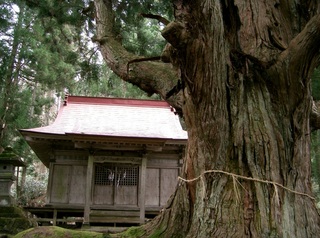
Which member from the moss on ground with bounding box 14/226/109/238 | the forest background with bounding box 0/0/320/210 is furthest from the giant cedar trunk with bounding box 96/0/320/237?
the forest background with bounding box 0/0/320/210

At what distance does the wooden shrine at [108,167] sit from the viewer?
8383mm

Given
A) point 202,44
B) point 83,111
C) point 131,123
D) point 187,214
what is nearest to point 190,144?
point 187,214

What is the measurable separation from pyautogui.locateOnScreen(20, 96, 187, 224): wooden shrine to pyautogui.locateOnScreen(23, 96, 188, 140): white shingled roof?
0.10 feet

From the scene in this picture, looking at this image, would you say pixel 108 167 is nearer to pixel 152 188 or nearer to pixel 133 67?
pixel 152 188

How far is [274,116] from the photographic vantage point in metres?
2.42

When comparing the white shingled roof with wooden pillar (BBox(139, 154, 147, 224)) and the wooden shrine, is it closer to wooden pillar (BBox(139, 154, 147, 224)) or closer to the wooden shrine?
the wooden shrine

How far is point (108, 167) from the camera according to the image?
923cm

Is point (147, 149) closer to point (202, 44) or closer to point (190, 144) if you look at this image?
point (190, 144)

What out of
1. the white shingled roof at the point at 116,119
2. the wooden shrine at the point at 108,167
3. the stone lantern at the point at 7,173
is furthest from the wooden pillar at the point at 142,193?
the stone lantern at the point at 7,173

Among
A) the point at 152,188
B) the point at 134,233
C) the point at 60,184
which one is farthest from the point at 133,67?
the point at 60,184

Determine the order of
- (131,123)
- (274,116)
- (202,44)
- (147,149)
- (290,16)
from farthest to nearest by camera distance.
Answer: (131,123), (147,149), (290,16), (274,116), (202,44)

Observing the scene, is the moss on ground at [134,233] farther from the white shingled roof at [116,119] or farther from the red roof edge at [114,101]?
the red roof edge at [114,101]

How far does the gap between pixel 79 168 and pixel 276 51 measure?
24.9 ft

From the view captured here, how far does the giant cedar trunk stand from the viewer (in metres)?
2.10
